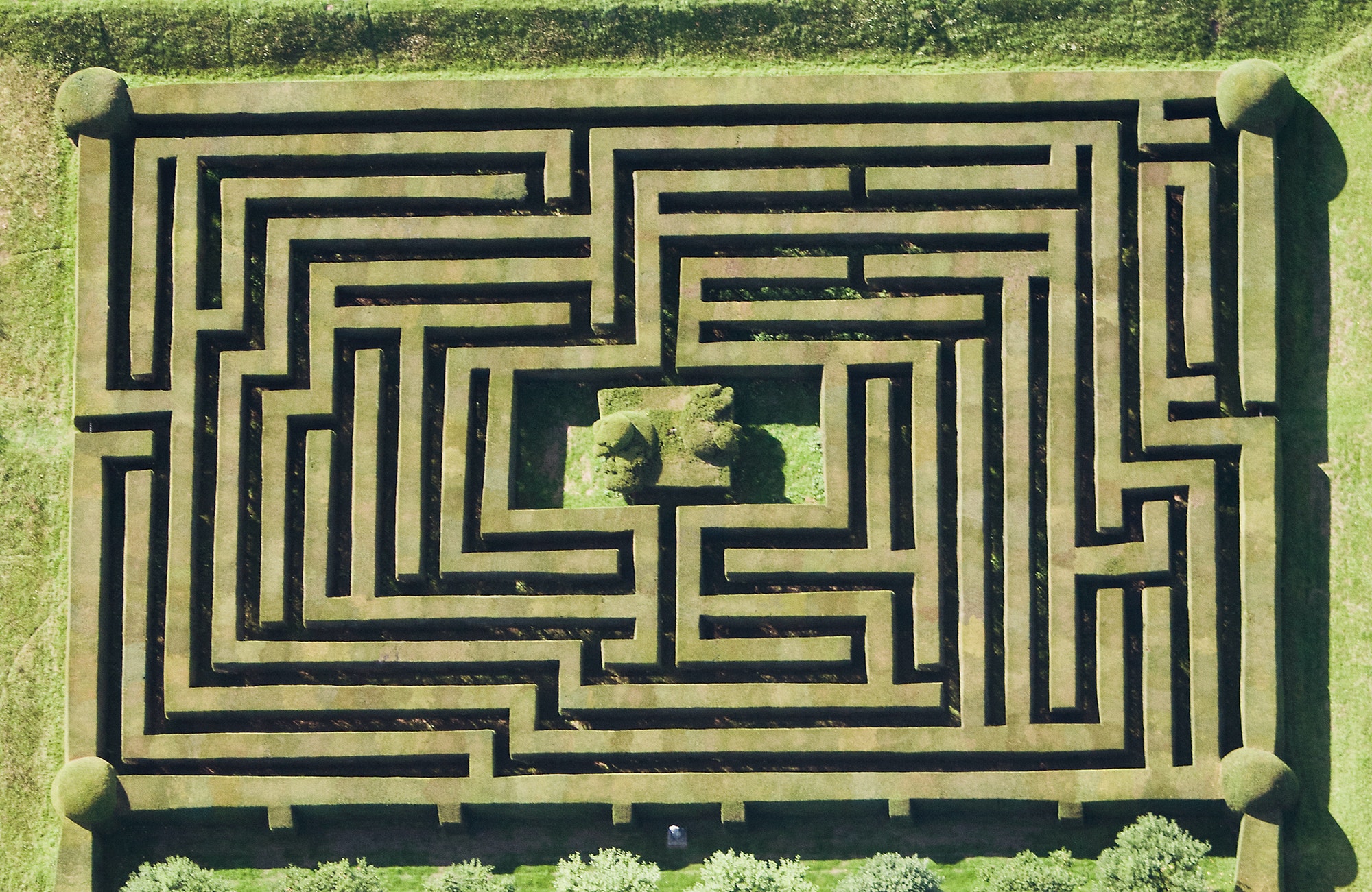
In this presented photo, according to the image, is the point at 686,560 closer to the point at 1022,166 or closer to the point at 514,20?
the point at 1022,166

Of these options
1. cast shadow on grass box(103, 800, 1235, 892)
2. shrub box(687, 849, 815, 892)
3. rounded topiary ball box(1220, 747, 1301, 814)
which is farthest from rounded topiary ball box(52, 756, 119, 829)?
rounded topiary ball box(1220, 747, 1301, 814)

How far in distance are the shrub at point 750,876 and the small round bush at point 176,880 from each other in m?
10.9

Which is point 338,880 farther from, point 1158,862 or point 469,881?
point 1158,862

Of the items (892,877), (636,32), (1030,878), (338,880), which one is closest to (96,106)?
(636,32)

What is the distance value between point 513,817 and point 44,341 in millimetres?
16773

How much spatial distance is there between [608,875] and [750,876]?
10.4ft

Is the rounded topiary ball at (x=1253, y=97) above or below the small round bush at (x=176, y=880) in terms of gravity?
above

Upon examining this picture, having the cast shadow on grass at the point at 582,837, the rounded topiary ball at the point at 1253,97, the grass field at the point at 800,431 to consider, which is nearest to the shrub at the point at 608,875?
the cast shadow on grass at the point at 582,837

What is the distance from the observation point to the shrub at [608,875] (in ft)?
91.4

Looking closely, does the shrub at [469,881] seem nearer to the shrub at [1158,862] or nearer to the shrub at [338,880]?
the shrub at [338,880]

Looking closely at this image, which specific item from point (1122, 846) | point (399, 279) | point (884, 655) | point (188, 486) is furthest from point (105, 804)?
point (1122, 846)

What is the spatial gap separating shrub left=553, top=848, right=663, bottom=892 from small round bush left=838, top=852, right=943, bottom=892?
4440 millimetres

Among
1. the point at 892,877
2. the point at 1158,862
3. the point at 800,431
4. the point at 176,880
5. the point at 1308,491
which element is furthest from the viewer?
the point at 800,431

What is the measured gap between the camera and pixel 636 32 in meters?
32.0
